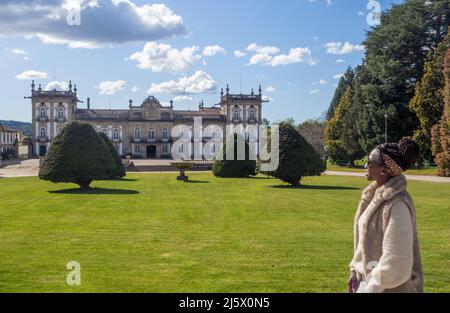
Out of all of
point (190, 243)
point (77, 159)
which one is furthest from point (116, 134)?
point (190, 243)

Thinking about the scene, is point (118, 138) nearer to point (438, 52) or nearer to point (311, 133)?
point (311, 133)

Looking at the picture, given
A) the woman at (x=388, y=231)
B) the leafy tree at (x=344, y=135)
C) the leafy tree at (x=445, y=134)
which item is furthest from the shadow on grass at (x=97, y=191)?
the leafy tree at (x=344, y=135)

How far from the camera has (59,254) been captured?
8.59 metres

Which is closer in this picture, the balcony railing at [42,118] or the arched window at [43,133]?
the arched window at [43,133]

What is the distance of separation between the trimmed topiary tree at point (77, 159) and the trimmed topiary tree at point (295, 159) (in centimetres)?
779

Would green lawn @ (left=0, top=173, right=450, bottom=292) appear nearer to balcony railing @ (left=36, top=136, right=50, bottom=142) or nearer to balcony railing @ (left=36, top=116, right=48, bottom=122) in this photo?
balcony railing @ (left=36, top=136, right=50, bottom=142)

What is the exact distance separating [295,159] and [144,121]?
49151mm

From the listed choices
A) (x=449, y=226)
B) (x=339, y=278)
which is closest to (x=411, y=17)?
(x=449, y=226)

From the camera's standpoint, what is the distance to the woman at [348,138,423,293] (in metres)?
3.32

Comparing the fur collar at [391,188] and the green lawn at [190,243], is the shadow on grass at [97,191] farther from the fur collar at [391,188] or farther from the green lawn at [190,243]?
the fur collar at [391,188]

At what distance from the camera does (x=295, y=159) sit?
78.4 ft

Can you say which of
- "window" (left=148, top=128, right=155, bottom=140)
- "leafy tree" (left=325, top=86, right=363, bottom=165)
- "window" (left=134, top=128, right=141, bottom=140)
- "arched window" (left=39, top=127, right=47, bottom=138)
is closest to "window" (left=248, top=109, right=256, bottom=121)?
"window" (left=148, top=128, right=155, bottom=140)

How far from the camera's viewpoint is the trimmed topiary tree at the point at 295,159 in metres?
23.9
